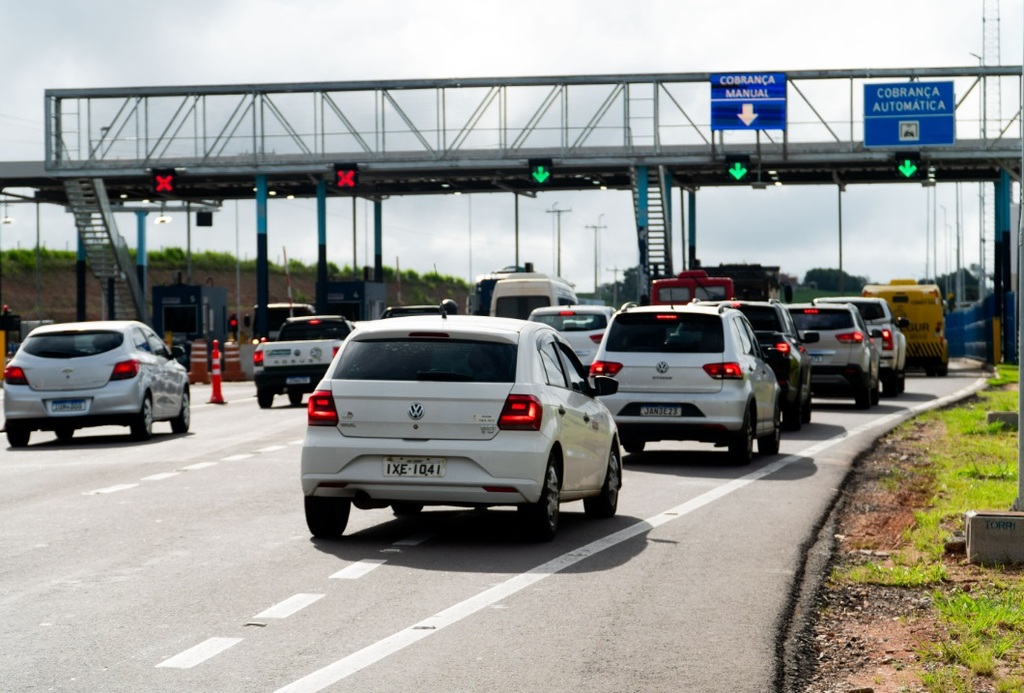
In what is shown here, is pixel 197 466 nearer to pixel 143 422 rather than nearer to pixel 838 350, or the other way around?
pixel 143 422

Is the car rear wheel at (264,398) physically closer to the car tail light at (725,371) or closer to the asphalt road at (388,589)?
the asphalt road at (388,589)

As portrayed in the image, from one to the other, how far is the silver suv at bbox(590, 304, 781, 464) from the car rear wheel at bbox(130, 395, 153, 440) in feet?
22.9

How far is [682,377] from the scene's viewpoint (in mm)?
18641

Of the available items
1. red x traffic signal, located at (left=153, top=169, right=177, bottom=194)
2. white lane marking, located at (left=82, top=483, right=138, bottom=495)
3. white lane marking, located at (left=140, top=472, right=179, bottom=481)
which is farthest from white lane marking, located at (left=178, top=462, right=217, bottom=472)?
red x traffic signal, located at (left=153, top=169, right=177, bottom=194)

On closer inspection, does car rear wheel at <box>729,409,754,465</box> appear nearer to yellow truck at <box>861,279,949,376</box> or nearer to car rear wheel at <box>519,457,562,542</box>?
car rear wheel at <box>519,457,562,542</box>

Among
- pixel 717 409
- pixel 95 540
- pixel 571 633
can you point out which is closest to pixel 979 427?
pixel 717 409

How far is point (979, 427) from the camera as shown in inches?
910

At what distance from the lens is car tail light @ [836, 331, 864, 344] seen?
96.0 ft

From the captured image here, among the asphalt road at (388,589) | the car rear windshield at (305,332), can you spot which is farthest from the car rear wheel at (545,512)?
the car rear windshield at (305,332)

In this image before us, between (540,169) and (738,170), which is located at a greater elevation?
(540,169)

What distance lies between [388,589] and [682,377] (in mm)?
9347

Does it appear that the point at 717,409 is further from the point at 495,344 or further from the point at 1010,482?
the point at 495,344

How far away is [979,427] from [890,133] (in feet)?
103

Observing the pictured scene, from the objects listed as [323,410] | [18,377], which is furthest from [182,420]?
[323,410]
